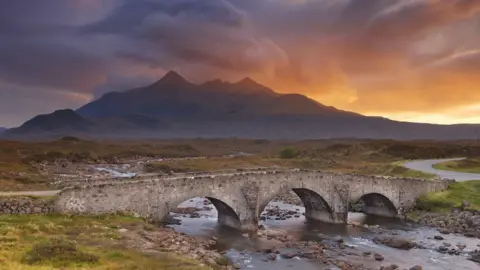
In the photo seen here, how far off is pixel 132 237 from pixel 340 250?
58.5 ft

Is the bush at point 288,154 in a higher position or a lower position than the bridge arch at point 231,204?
higher

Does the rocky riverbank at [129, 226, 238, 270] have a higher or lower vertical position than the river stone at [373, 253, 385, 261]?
higher

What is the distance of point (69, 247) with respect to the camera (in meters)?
25.8

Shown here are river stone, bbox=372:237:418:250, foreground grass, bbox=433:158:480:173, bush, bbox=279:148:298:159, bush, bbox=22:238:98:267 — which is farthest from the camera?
bush, bbox=279:148:298:159

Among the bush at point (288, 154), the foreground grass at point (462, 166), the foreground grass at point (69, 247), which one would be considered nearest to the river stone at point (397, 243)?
the foreground grass at point (69, 247)

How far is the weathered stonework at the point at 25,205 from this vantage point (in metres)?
32.8

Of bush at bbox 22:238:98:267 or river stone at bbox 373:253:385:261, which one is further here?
river stone at bbox 373:253:385:261

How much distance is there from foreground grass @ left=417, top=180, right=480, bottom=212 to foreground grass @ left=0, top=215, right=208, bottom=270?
37.0 m

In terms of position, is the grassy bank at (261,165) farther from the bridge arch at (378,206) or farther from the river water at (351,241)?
the river water at (351,241)

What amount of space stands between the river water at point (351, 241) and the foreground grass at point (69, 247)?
8.78 metres

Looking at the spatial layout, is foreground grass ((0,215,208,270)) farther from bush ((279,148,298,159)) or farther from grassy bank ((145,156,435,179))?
bush ((279,148,298,159))

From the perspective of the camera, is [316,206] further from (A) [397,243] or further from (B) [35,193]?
(B) [35,193]

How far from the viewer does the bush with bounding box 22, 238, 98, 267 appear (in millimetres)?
24141

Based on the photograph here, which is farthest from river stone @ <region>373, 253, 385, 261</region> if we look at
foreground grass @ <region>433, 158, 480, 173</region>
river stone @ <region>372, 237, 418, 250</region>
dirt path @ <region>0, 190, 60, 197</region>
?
foreground grass @ <region>433, 158, 480, 173</region>
